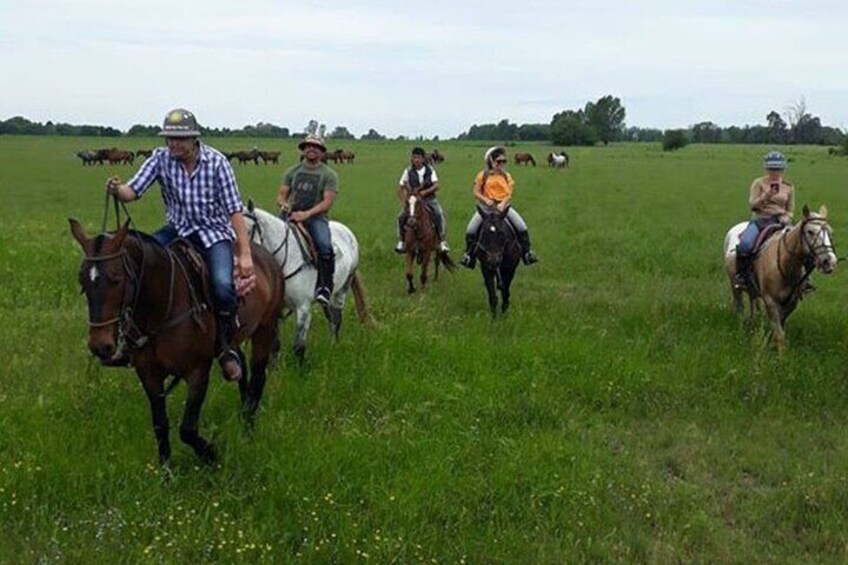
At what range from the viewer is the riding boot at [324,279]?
971cm

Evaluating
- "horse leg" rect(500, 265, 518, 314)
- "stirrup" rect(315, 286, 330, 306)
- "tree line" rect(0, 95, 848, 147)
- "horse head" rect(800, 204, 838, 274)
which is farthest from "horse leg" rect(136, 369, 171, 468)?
"tree line" rect(0, 95, 848, 147)

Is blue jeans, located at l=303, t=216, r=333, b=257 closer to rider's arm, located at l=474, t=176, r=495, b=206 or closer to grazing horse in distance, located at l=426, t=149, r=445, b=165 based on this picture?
rider's arm, located at l=474, t=176, r=495, b=206

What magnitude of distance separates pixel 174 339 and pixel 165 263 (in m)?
0.53

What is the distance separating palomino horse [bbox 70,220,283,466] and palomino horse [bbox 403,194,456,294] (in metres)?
8.16

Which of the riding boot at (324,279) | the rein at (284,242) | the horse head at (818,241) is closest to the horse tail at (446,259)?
the riding boot at (324,279)

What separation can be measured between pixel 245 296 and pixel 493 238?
5.91 m

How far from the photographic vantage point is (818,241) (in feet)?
32.4

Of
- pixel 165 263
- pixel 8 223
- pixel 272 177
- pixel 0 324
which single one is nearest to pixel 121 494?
pixel 165 263

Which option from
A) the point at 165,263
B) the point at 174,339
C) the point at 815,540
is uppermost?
the point at 165,263

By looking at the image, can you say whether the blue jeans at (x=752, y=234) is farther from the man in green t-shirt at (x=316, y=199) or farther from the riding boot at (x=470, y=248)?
the man in green t-shirt at (x=316, y=199)

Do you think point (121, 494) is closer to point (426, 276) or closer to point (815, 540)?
point (815, 540)

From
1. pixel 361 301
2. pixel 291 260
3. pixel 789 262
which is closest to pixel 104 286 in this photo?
pixel 291 260

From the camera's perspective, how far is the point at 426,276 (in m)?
15.1

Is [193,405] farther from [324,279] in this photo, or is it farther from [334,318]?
[334,318]
